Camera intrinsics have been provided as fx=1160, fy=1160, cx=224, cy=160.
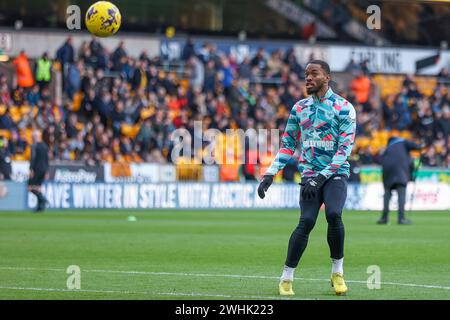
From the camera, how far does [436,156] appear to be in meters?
42.8

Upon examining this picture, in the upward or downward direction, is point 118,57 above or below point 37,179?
above

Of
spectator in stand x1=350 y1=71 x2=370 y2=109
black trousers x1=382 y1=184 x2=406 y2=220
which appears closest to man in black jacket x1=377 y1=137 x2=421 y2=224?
black trousers x1=382 y1=184 x2=406 y2=220

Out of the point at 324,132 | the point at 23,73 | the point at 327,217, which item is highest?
the point at 23,73

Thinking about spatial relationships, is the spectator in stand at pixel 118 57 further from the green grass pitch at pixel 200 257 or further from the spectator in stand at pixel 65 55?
the green grass pitch at pixel 200 257

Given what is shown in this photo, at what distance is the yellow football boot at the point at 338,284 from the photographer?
12.3 meters

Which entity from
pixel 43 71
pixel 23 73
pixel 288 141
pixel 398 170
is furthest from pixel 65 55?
pixel 288 141

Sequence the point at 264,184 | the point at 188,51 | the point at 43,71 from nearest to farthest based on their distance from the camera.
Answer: the point at 264,184, the point at 43,71, the point at 188,51

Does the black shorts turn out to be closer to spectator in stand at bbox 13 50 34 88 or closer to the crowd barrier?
the crowd barrier

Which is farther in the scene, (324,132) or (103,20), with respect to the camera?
(103,20)

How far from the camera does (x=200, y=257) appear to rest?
17922 mm

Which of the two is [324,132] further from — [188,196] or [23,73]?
[23,73]

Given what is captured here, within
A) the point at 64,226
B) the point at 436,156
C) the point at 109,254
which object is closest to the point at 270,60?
the point at 436,156

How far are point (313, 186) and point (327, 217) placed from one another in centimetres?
41
